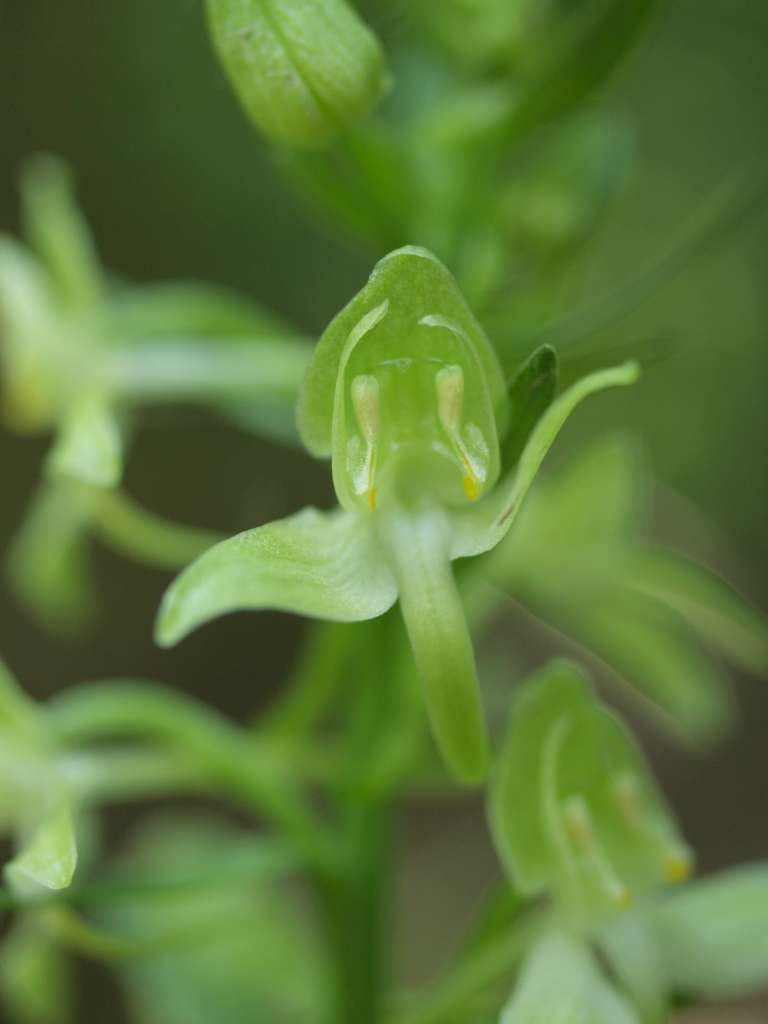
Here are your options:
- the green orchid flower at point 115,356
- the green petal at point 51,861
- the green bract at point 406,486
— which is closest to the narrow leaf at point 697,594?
the green orchid flower at point 115,356

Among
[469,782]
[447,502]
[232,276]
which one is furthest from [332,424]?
[232,276]

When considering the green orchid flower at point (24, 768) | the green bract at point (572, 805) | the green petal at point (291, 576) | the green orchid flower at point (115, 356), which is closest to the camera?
the green petal at point (291, 576)

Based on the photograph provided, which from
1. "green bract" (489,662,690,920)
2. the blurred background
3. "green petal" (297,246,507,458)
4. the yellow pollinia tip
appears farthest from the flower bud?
the blurred background

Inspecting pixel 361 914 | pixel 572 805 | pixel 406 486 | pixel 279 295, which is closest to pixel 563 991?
pixel 572 805

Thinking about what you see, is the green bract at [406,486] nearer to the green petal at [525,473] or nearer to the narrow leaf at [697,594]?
the green petal at [525,473]

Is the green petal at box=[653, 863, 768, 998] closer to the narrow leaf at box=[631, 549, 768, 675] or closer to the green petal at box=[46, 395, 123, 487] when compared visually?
the narrow leaf at box=[631, 549, 768, 675]

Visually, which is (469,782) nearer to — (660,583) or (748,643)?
(660,583)

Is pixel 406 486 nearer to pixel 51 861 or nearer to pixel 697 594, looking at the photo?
pixel 51 861
